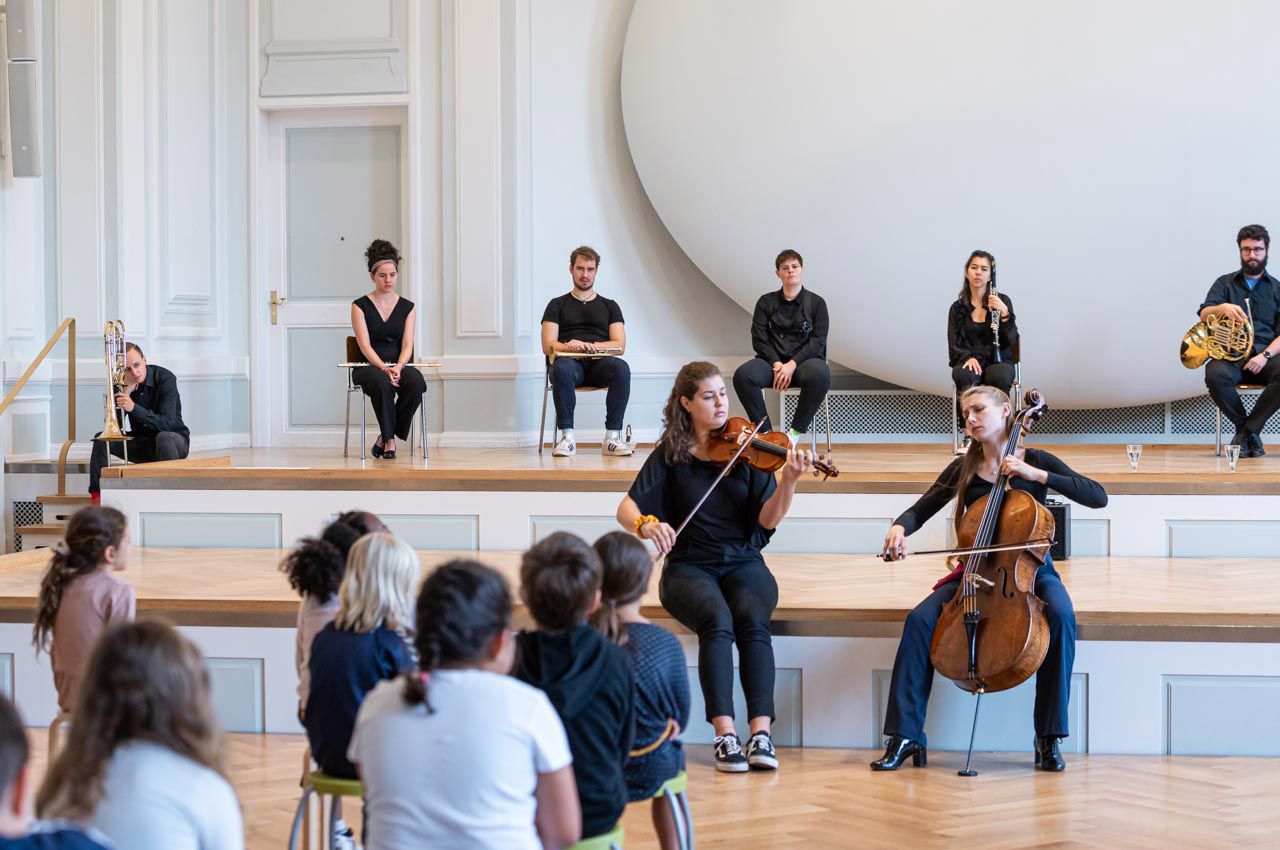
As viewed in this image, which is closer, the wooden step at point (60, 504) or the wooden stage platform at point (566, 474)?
the wooden stage platform at point (566, 474)

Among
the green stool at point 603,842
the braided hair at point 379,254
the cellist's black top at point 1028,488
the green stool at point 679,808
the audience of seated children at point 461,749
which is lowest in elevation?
the green stool at point 679,808

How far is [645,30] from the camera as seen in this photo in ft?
25.1

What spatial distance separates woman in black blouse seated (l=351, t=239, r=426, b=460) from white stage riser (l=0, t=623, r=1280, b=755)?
287 centimetres

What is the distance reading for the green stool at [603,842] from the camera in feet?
7.13

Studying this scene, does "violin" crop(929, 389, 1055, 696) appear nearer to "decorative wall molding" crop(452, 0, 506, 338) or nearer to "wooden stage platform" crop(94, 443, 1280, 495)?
"wooden stage platform" crop(94, 443, 1280, 495)

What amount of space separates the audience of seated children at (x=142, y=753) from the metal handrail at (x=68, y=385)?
535cm

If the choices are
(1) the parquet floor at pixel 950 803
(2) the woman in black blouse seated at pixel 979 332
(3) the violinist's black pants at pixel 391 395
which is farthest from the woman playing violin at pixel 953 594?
(3) the violinist's black pants at pixel 391 395

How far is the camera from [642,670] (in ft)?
8.57

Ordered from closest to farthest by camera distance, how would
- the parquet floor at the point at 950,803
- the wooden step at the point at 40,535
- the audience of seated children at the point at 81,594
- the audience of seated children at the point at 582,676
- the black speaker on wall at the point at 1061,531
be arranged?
the audience of seated children at the point at 582,676
the audience of seated children at the point at 81,594
the parquet floor at the point at 950,803
the black speaker on wall at the point at 1061,531
the wooden step at the point at 40,535

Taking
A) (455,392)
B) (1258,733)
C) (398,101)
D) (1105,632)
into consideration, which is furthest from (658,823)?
(398,101)

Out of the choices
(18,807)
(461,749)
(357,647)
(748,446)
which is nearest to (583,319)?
(748,446)

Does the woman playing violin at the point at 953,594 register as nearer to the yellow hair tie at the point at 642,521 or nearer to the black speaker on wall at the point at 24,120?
the yellow hair tie at the point at 642,521

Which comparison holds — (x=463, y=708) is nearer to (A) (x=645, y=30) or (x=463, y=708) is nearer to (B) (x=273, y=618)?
(B) (x=273, y=618)

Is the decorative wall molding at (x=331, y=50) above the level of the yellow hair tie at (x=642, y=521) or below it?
above
